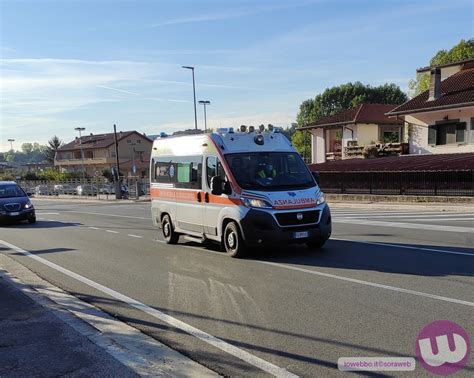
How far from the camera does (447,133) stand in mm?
33344

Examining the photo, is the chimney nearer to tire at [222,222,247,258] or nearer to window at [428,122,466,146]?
window at [428,122,466,146]

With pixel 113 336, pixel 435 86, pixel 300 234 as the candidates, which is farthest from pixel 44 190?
pixel 113 336

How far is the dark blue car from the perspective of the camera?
64.6 ft

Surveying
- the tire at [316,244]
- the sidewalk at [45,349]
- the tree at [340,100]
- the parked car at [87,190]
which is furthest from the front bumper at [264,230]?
the tree at [340,100]

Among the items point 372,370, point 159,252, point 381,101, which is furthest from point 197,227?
point 381,101

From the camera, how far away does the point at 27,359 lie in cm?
508

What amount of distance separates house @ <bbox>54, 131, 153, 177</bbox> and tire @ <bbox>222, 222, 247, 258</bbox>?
8350 centimetres

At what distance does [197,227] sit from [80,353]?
641 cm

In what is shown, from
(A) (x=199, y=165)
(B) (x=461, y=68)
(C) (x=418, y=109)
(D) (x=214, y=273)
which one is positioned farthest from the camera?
(B) (x=461, y=68)

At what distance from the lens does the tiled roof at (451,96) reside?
3156cm

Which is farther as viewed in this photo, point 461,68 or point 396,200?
point 461,68

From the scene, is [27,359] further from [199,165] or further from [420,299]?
[199,165]

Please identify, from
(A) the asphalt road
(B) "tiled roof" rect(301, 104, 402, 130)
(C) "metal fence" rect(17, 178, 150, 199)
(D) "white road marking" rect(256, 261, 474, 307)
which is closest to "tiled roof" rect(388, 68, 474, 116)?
(B) "tiled roof" rect(301, 104, 402, 130)

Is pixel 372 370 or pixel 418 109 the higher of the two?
pixel 418 109
